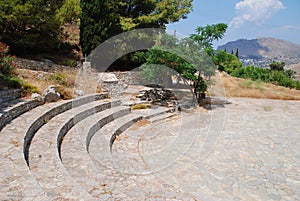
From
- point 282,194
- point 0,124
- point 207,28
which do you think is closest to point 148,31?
point 207,28

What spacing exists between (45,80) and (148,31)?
735cm

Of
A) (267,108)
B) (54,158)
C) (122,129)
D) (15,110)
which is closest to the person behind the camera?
(54,158)

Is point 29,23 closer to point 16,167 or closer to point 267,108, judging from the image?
point 16,167

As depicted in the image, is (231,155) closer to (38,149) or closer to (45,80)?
(38,149)

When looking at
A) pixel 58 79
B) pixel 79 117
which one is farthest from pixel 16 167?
pixel 58 79

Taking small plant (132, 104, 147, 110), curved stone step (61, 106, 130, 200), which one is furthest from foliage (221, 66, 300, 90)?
curved stone step (61, 106, 130, 200)

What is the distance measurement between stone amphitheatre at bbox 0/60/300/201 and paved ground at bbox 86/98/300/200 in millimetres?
19

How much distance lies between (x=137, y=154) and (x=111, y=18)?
32.8 feet

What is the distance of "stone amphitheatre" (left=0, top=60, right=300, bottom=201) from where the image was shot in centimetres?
347

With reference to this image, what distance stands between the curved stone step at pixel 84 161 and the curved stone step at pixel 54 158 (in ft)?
0.74

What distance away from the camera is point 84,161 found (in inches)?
172

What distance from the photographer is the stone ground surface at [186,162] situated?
3.71 m

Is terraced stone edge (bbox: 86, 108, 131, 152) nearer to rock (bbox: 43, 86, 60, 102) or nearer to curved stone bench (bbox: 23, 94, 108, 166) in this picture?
curved stone bench (bbox: 23, 94, 108, 166)

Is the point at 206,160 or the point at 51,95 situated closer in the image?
the point at 206,160
